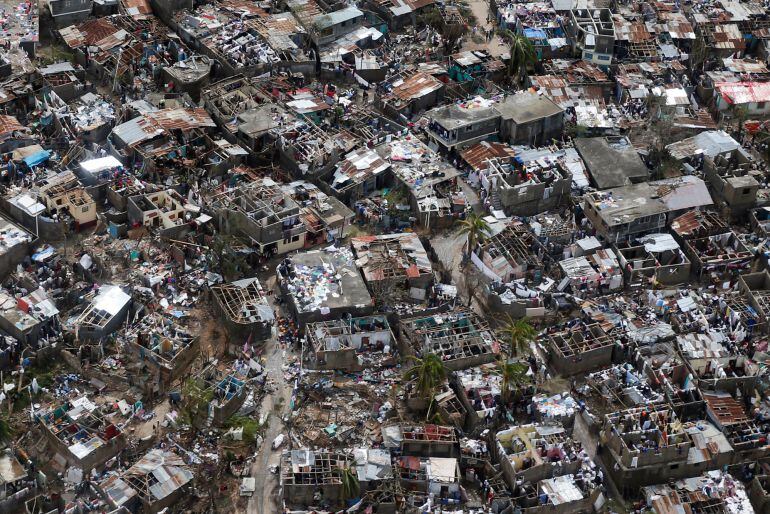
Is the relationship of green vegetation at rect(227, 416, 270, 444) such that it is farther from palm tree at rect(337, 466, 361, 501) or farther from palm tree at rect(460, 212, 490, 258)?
palm tree at rect(460, 212, 490, 258)

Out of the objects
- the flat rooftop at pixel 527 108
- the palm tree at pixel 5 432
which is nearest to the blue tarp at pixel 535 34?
the flat rooftop at pixel 527 108

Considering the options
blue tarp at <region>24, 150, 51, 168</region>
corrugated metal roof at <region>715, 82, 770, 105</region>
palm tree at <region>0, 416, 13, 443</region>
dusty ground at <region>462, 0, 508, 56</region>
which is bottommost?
dusty ground at <region>462, 0, 508, 56</region>

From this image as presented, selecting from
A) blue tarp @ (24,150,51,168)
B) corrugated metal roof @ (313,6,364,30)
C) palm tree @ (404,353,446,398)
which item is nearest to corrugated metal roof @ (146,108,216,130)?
blue tarp @ (24,150,51,168)

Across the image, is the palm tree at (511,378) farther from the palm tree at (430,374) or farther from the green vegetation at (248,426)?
the green vegetation at (248,426)

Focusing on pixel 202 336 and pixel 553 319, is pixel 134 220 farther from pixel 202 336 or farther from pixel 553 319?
pixel 553 319

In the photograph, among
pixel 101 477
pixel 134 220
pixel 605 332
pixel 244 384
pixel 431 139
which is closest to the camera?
pixel 101 477

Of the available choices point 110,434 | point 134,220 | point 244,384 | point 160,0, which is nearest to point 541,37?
point 160,0
